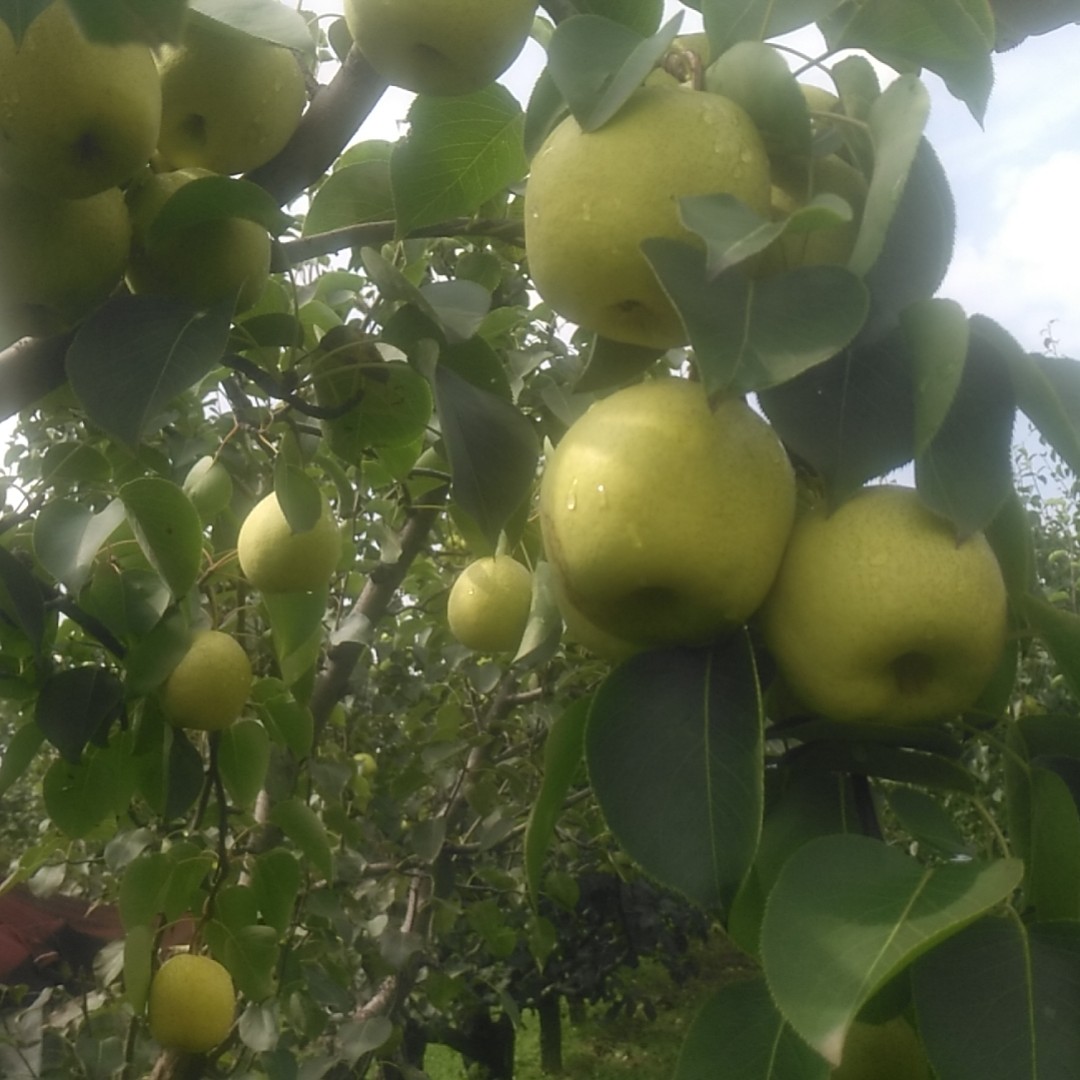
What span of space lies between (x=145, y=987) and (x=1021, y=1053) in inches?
60.6

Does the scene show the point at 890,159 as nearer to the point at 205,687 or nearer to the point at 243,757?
the point at 205,687

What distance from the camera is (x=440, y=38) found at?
0.85m

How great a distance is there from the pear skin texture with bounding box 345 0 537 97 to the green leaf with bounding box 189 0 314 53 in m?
0.05

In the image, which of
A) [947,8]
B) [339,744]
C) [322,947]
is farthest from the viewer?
[339,744]

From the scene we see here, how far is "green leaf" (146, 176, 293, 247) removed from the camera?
88 centimetres

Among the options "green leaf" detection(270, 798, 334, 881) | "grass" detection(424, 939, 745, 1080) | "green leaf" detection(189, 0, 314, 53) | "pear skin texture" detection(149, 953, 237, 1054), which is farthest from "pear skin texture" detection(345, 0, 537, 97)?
"grass" detection(424, 939, 745, 1080)

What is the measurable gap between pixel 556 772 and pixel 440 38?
56 cm

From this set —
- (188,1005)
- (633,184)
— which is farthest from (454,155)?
(188,1005)

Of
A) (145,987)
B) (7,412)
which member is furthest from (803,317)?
(145,987)

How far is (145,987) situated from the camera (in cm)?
179

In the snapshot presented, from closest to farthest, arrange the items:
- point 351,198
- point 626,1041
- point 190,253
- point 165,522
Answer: point 190,253 < point 351,198 < point 165,522 < point 626,1041

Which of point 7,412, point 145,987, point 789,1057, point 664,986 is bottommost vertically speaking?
point 664,986

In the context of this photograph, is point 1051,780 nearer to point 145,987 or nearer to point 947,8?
point 947,8

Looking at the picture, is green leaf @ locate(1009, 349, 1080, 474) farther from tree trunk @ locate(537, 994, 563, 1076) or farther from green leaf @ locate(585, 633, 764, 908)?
tree trunk @ locate(537, 994, 563, 1076)
